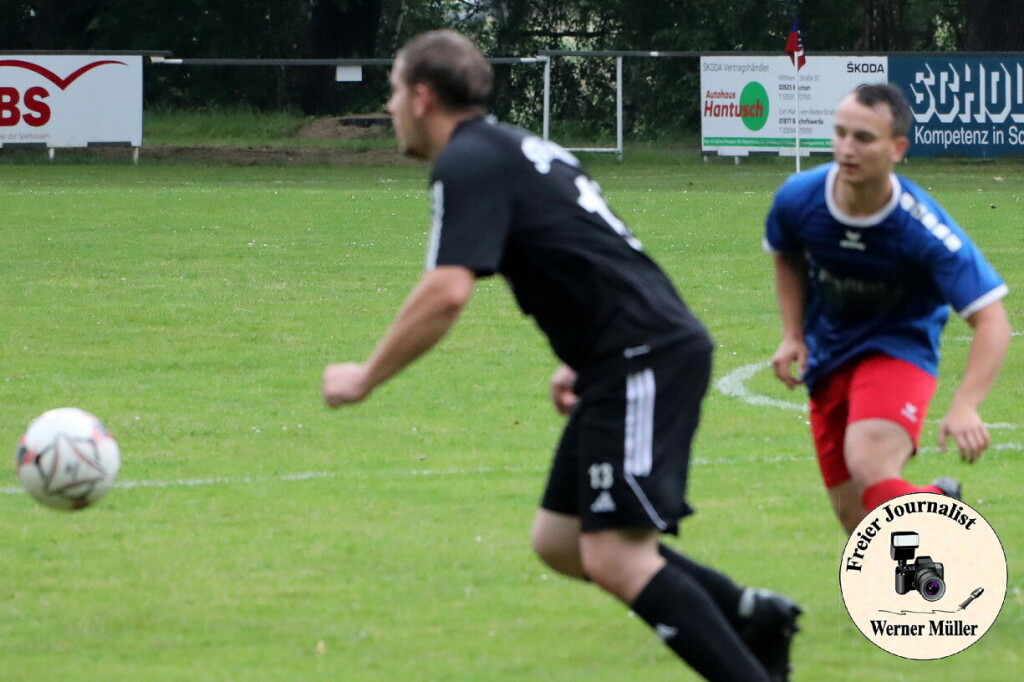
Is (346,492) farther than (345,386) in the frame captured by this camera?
Yes

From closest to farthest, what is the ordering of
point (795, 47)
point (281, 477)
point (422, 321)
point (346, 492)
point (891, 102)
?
point (422, 321) < point (891, 102) < point (346, 492) < point (281, 477) < point (795, 47)

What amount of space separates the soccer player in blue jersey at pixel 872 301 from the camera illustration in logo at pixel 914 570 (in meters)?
0.14

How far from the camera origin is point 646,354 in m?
4.25

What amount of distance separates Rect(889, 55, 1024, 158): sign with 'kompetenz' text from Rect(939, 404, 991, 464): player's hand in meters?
24.8

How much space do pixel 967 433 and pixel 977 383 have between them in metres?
0.24

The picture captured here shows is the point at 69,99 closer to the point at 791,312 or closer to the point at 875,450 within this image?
the point at 791,312

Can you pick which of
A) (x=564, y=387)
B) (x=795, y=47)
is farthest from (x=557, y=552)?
(x=795, y=47)

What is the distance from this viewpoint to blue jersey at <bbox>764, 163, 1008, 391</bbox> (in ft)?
16.8

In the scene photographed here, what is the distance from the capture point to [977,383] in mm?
4895

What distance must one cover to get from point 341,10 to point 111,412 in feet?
101

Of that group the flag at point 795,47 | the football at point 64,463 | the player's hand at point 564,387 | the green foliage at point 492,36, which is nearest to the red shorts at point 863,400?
the player's hand at point 564,387

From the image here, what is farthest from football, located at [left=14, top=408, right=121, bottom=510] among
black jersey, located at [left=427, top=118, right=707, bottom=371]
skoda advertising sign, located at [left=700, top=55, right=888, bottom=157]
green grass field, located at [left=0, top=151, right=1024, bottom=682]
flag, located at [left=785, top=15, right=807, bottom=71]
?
skoda advertising sign, located at [left=700, top=55, right=888, bottom=157]

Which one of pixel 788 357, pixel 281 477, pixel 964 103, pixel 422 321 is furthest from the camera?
pixel 964 103

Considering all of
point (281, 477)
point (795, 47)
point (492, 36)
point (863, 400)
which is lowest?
point (281, 477)
